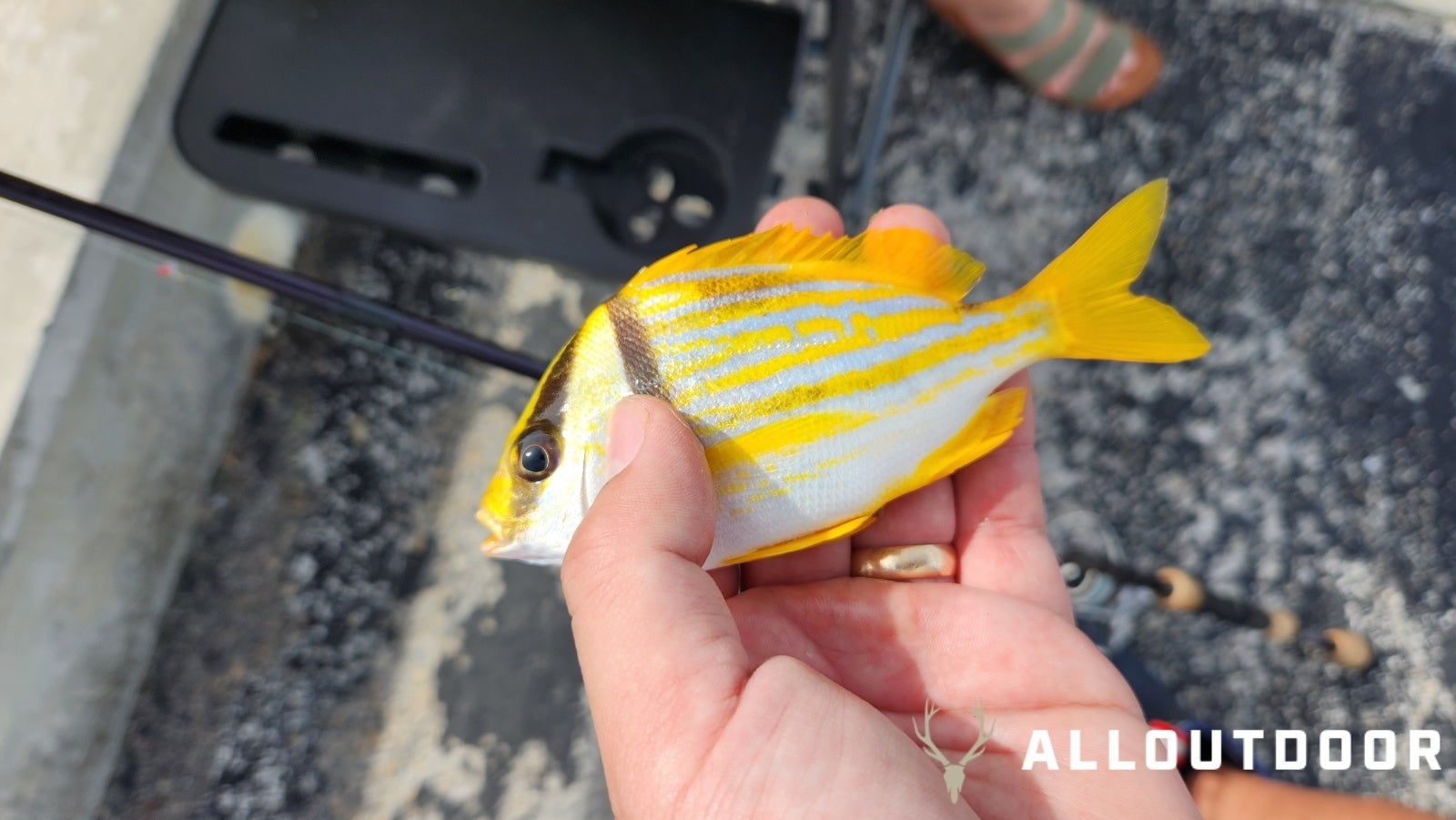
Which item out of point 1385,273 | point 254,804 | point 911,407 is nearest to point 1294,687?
point 1385,273

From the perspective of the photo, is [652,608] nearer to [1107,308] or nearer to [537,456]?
[537,456]

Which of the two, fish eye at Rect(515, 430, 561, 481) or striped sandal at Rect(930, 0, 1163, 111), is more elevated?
striped sandal at Rect(930, 0, 1163, 111)

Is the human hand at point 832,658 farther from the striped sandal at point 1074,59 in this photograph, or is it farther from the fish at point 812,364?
the striped sandal at point 1074,59

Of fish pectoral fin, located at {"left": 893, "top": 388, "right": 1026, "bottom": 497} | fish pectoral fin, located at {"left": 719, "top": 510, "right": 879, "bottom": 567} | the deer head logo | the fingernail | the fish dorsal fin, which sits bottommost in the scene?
the deer head logo

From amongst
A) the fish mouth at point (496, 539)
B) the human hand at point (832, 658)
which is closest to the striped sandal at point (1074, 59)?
the human hand at point (832, 658)

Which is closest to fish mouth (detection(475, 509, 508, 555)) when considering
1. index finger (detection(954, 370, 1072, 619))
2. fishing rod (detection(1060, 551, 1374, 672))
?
index finger (detection(954, 370, 1072, 619))

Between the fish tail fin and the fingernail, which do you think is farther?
the fish tail fin

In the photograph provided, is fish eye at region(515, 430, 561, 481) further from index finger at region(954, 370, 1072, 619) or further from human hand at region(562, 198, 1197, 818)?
index finger at region(954, 370, 1072, 619)
